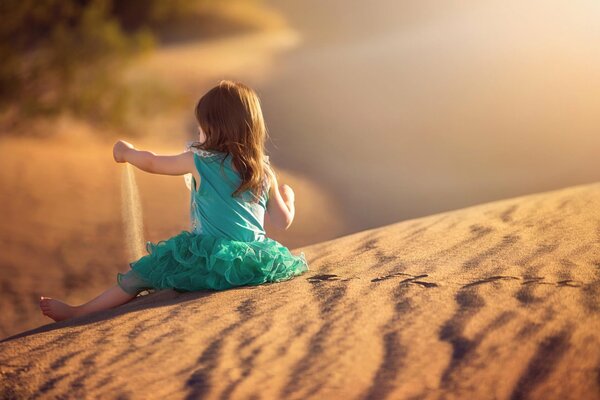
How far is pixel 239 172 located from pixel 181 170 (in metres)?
0.30

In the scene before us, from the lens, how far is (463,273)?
402cm

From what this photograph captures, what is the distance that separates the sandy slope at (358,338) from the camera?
9.59ft

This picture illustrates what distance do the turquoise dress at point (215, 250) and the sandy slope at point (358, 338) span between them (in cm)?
10

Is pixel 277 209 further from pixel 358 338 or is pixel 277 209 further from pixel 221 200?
pixel 358 338

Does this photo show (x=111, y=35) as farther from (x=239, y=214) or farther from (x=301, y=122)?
(x=239, y=214)

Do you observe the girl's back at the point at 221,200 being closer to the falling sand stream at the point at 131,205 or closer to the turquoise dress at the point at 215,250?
the turquoise dress at the point at 215,250

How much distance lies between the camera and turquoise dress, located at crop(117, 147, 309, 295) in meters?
4.20

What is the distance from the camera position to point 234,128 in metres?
4.26

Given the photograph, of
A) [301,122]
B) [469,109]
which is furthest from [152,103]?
[469,109]

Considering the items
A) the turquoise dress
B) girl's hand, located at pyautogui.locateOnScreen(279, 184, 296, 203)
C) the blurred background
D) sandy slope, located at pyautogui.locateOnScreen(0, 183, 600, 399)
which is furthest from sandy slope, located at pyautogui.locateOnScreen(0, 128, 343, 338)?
sandy slope, located at pyautogui.locateOnScreen(0, 183, 600, 399)

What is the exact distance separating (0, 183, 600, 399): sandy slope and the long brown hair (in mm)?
614

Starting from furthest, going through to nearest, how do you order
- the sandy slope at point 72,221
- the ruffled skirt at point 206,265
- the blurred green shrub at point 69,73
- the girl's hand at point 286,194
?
the blurred green shrub at point 69,73, the sandy slope at point 72,221, the girl's hand at point 286,194, the ruffled skirt at point 206,265

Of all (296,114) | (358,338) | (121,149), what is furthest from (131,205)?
(296,114)

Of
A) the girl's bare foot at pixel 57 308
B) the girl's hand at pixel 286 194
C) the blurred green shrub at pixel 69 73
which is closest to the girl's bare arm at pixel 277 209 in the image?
the girl's hand at pixel 286 194
